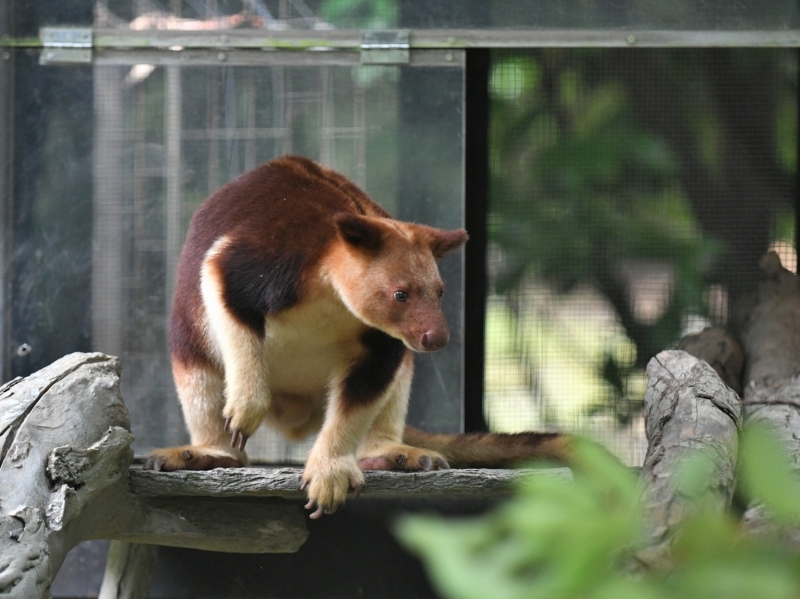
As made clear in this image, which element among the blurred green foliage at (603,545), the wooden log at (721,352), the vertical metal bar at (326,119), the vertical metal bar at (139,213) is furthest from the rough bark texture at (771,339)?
the blurred green foliage at (603,545)

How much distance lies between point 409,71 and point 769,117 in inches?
70.7

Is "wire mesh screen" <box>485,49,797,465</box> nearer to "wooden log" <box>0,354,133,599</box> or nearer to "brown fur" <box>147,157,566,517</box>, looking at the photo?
"brown fur" <box>147,157,566,517</box>

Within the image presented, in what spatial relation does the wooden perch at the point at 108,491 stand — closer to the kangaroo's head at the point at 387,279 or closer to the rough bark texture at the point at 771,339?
the kangaroo's head at the point at 387,279

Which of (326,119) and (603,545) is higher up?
(326,119)

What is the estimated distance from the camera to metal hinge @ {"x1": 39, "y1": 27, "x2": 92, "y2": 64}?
4.23m

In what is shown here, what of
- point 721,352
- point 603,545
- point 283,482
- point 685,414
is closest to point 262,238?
point 283,482

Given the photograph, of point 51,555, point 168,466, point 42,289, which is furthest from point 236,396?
point 42,289

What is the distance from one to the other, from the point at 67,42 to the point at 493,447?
106 inches

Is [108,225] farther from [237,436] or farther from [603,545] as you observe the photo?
[603,545]

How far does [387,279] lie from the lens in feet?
9.92

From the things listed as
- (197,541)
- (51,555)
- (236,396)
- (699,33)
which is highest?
(699,33)

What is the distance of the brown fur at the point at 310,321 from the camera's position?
302 cm

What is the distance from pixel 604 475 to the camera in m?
0.62

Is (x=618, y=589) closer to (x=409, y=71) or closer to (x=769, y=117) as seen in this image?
(x=409, y=71)
